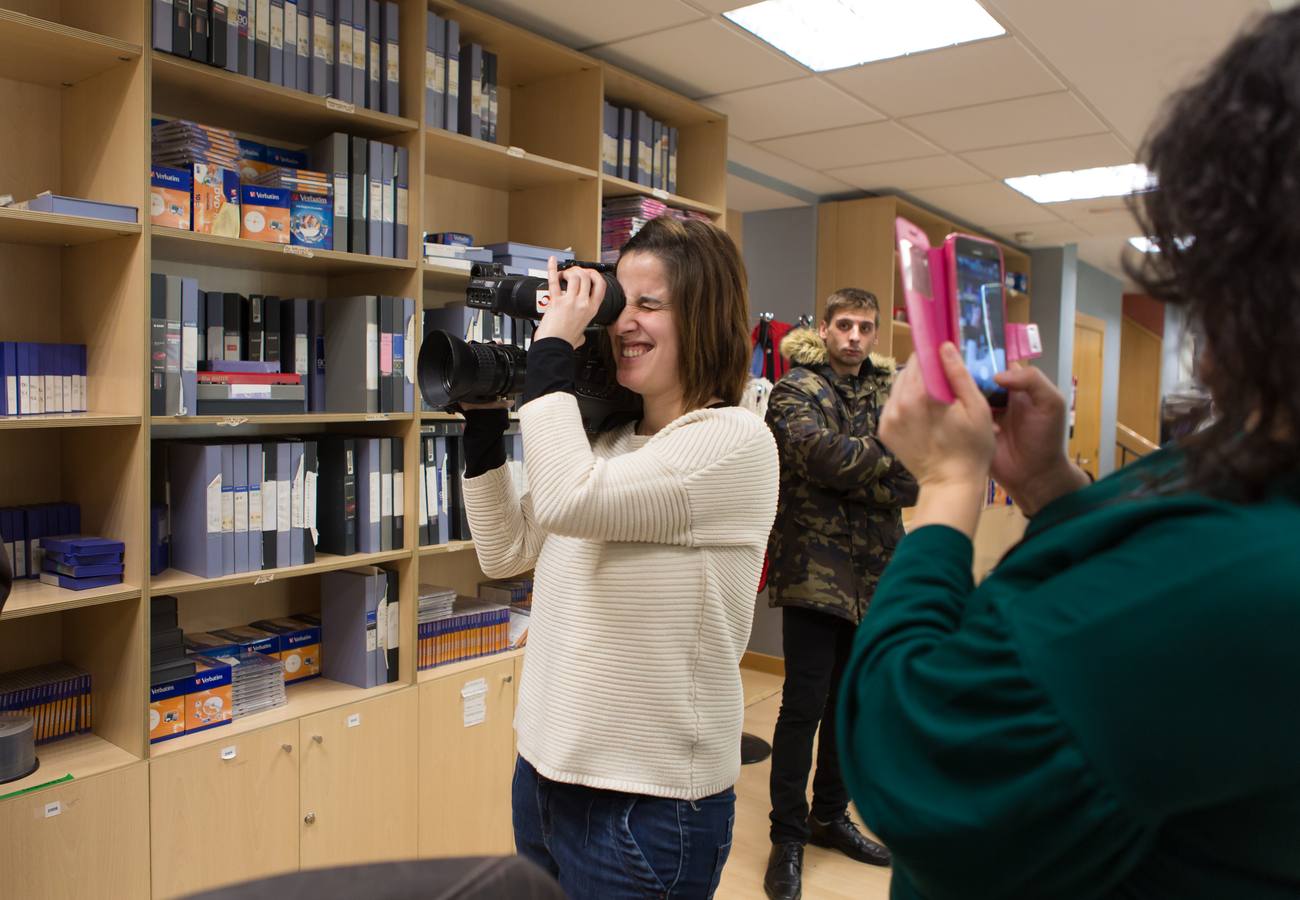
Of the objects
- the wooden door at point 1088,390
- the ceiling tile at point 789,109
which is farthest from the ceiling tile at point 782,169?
the wooden door at point 1088,390

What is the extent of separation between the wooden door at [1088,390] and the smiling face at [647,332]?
23.3 feet

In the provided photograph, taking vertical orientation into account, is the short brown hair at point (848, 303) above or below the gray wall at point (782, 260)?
below

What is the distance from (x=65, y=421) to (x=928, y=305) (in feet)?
6.23

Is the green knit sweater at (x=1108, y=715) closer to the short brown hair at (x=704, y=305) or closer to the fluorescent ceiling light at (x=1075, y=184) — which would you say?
the short brown hair at (x=704, y=305)

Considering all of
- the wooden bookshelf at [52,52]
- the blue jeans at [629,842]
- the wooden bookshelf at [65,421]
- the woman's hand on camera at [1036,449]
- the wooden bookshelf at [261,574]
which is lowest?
the blue jeans at [629,842]

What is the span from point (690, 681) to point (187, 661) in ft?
5.01

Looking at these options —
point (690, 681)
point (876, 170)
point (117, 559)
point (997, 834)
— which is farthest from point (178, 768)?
point (876, 170)

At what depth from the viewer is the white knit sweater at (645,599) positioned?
1188 mm

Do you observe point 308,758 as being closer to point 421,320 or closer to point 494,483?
point 421,320

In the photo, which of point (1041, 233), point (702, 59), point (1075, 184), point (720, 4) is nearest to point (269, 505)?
point (720, 4)

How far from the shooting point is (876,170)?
4.82 m

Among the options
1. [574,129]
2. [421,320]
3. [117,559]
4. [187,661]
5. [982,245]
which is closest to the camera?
[982,245]

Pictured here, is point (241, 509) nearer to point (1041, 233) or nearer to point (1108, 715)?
point (1108, 715)

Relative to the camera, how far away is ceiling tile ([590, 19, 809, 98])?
3.06 meters
